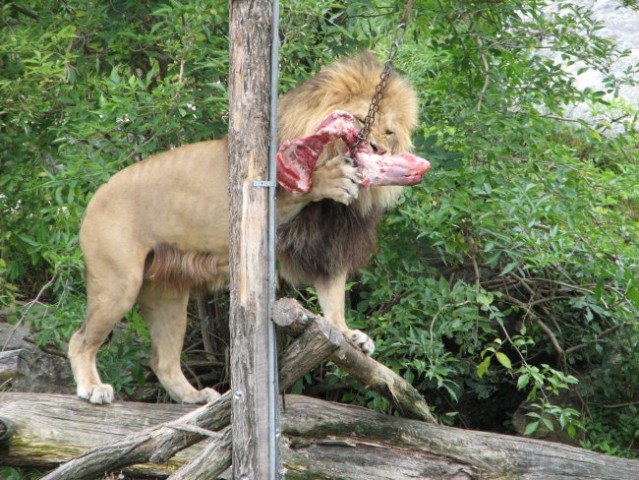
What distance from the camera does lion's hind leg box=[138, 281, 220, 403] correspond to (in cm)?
469

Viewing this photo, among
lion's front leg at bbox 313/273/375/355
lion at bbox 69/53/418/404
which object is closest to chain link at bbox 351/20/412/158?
lion at bbox 69/53/418/404

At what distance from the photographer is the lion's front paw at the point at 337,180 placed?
3623mm

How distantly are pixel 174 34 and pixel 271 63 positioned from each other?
1.75 meters

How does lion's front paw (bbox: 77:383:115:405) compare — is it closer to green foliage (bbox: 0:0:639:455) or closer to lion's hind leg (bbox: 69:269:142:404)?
lion's hind leg (bbox: 69:269:142:404)

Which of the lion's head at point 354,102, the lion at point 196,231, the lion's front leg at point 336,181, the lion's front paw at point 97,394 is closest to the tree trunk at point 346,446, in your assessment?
the lion's front paw at point 97,394

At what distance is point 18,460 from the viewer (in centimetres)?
408

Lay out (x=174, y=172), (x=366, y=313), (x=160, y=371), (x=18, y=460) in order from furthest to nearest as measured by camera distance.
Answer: (x=366, y=313)
(x=160, y=371)
(x=174, y=172)
(x=18, y=460)

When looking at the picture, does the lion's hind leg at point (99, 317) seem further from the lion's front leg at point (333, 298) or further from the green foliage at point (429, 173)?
the lion's front leg at point (333, 298)

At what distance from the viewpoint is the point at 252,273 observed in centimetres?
331

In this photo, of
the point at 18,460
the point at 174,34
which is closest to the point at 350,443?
the point at 18,460

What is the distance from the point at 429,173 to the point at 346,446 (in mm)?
1520

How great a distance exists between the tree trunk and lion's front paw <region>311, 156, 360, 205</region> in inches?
42.7

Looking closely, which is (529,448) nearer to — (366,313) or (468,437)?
(468,437)

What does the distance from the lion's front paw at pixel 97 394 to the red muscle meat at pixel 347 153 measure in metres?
1.38
